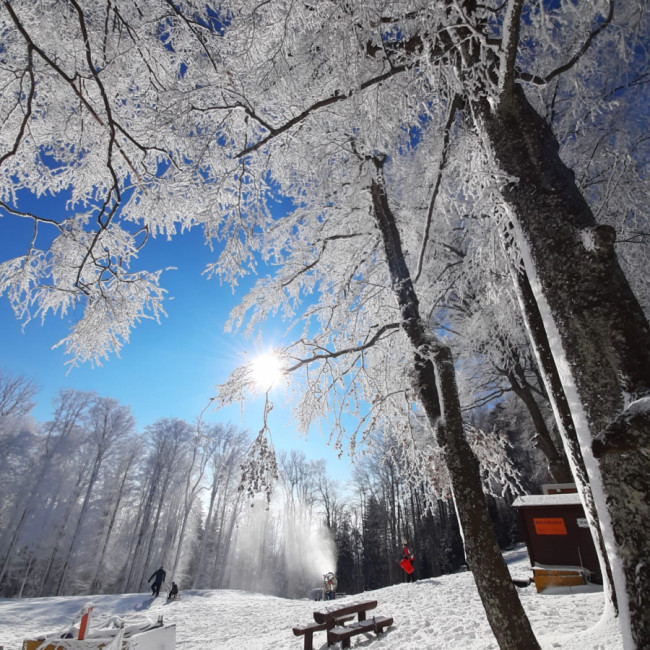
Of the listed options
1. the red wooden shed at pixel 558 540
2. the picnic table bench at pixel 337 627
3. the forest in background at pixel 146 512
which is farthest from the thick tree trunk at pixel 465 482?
the forest in background at pixel 146 512

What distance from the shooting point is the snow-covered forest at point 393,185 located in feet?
5.22

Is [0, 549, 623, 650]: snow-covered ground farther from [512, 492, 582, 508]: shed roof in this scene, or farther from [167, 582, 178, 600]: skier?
[512, 492, 582, 508]: shed roof

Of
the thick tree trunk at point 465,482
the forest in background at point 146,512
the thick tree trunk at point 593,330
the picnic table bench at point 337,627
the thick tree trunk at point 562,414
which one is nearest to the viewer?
the thick tree trunk at point 593,330

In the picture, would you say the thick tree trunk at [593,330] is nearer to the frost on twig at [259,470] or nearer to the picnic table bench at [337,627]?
the frost on twig at [259,470]

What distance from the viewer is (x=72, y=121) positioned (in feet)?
13.6

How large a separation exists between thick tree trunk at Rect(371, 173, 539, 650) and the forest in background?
12649mm

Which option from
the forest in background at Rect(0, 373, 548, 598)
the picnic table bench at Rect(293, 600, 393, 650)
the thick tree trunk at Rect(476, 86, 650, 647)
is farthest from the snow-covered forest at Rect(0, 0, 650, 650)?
the forest in background at Rect(0, 373, 548, 598)

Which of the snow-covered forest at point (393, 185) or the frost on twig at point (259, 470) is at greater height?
the snow-covered forest at point (393, 185)

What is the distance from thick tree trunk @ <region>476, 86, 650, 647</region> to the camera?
1.21 m

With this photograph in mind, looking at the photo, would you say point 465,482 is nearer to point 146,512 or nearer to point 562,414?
point 562,414

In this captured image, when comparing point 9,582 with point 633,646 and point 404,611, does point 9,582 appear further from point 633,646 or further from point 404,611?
point 633,646

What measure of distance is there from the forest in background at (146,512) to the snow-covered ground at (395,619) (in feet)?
16.9

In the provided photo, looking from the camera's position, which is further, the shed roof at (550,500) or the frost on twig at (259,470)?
the shed roof at (550,500)

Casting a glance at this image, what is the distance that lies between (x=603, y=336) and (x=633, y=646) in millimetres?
1053
